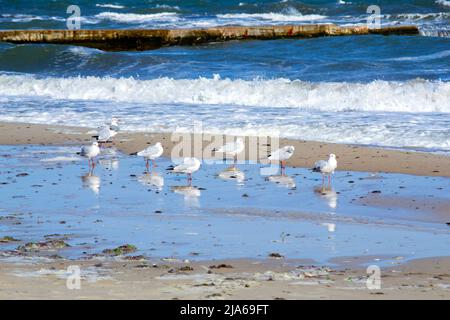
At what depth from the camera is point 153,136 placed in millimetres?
13594

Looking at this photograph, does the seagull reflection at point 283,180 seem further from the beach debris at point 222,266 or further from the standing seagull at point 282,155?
the beach debris at point 222,266

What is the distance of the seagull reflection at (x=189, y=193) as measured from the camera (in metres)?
9.23

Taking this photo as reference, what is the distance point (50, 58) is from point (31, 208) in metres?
16.8

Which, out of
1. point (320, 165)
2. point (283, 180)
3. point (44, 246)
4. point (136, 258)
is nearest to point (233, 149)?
point (283, 180)

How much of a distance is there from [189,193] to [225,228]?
1.72 meters

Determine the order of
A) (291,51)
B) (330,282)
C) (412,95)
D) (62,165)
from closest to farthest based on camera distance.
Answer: (330,282) → (62,165) → (412,95) → (291,51)

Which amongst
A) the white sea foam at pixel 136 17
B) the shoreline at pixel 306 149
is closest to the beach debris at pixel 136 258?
the shoreline at pixel 306 149

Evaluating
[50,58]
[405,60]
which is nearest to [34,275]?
[405,60]

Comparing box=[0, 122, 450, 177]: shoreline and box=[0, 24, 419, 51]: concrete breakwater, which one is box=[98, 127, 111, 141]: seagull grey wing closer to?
box=[0, 122, 450, 177]: shoreline

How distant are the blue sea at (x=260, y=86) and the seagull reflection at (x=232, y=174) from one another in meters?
2.44

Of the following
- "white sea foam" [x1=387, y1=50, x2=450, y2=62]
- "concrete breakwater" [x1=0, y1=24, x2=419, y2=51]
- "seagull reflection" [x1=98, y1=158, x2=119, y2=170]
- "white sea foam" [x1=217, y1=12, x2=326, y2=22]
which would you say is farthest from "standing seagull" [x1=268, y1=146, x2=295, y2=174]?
"white sea foam" [x1=217, y1=12, x2=326, y2=22]

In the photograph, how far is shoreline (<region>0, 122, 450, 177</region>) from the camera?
11.0 m
